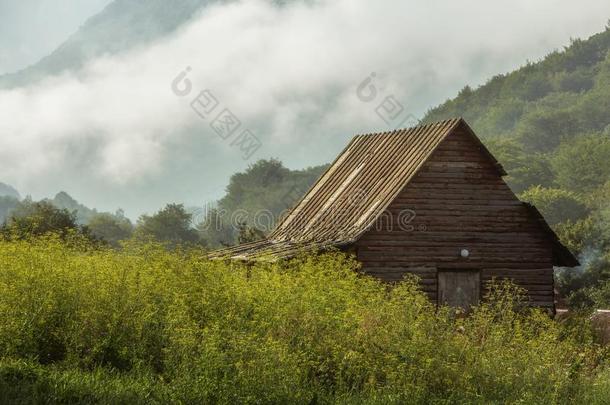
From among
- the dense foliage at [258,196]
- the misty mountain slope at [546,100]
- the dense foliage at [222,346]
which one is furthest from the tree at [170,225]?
the dense foliage at [222,346]

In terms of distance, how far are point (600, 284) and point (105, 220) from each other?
8606 cm

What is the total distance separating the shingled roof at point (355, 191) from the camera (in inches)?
1112

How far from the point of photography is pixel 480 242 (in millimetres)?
29266

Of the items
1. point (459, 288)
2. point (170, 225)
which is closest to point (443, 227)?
point (459, 288)

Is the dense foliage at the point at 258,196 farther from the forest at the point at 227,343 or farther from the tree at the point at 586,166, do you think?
the forest at the point at 227,343

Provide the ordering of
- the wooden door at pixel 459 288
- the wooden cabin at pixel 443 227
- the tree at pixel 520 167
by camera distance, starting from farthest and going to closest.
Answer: the tree at pixel 520 167 → the wooden door at pixel 459 288 → the wooden cabin at pixel 443 227

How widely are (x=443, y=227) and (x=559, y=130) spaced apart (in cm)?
10690

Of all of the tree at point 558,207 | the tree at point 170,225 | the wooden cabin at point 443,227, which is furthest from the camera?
the tree at point 170,225

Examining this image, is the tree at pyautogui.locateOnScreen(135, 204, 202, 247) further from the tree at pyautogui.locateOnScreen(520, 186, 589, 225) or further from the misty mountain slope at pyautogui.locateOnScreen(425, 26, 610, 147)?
the misty mountain slope at pyautogui.locateOnScreen(425, 26, 610, 147)

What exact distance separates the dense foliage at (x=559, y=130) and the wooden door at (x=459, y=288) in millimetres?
21761

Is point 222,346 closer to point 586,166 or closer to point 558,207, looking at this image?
point 558,207

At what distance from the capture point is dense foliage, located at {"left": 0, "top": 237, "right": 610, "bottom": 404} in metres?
14.4

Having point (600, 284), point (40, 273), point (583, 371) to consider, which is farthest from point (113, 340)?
point (600, 284)

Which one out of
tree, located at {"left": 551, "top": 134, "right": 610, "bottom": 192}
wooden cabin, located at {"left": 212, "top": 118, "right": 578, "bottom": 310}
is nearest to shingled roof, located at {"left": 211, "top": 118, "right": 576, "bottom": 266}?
wooden cabin, located at {"left": 212, "top": 118, "right": 578, "bottom": 310}
